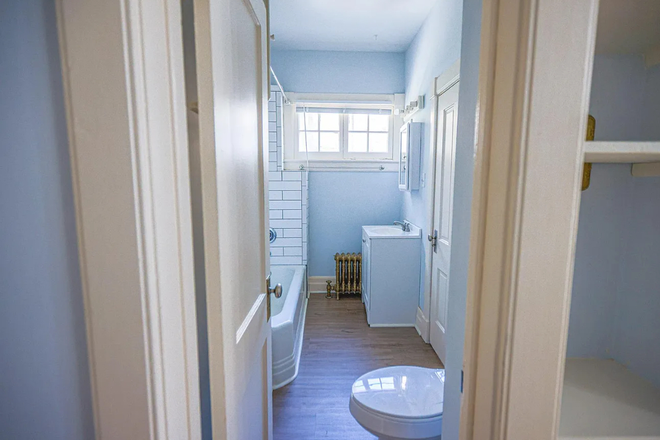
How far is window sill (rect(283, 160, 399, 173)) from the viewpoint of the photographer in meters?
3.74

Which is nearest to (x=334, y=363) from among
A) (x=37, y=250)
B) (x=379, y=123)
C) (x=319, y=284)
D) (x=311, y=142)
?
(x=319, y=284)

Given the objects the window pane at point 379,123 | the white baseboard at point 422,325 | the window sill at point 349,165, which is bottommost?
the white baseboard at point 422,325

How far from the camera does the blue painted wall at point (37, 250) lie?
469 millimetres

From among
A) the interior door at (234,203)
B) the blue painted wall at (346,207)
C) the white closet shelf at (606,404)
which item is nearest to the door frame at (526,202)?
the white closet shelf at (606,404)

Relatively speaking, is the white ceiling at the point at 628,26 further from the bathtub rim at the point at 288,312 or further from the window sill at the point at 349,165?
the window sill at the point at 349,165

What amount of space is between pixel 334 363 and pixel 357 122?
2.74m

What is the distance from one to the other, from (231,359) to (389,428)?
0.80 metres

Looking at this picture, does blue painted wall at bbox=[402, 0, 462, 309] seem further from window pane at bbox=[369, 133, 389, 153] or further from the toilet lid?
the toilet lid

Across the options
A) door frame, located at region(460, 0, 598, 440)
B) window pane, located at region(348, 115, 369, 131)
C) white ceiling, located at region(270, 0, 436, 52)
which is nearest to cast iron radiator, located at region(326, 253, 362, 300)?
window pane, located at region(348, 115, 369, 131)

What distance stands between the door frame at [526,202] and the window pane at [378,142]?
3.33 meters

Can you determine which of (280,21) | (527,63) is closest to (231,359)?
(527,63)

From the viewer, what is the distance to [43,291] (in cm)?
50

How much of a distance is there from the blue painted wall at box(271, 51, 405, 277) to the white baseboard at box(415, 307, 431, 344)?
1208mm

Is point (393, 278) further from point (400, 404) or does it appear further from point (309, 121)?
point (309, 121)
